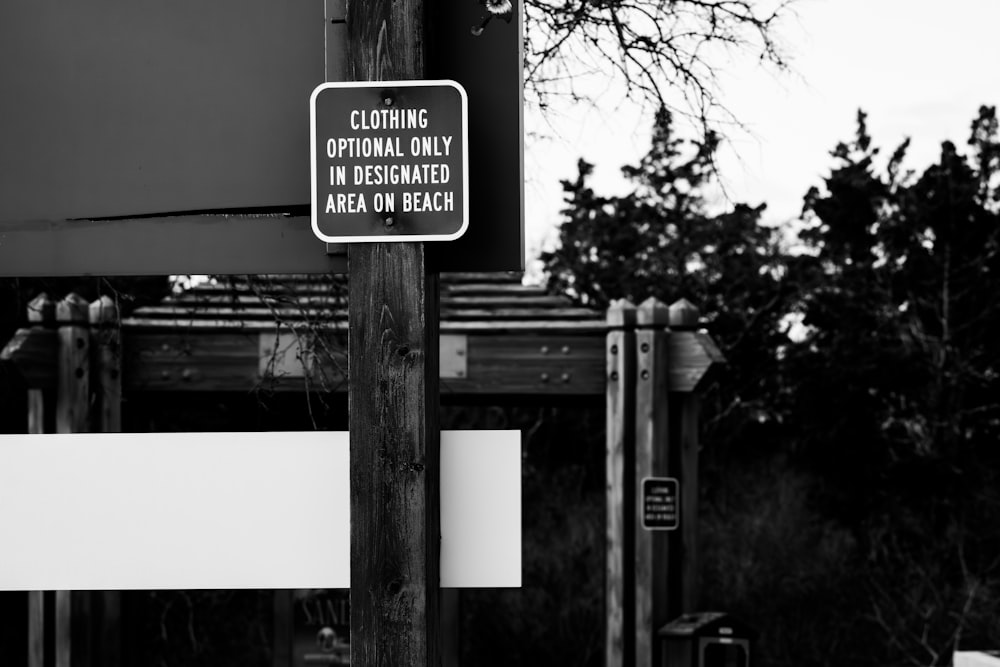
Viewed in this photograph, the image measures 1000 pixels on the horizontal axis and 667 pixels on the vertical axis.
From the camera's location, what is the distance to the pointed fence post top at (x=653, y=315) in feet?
23.5

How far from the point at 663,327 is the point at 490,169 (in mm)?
4442

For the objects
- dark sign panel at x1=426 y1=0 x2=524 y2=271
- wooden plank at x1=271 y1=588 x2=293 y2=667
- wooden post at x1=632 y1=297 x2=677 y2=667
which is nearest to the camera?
dark sign panel at x1=426 y1=0 x2=524 y2=271

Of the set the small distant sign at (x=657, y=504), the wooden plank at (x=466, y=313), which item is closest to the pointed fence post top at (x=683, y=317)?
the wooden plank at (x=466, y=313)

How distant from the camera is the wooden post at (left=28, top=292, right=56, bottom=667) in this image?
6863mm

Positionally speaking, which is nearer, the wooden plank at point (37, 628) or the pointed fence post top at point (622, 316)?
the wooden plank at point (37, 628)

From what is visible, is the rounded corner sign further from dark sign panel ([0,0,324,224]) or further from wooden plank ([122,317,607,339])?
wooden plank ([122,317,607,339])

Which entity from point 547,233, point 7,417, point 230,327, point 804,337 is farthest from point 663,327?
point 804,337

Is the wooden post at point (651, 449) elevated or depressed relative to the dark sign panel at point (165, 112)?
depressed

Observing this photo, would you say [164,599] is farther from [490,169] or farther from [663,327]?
[490,169]

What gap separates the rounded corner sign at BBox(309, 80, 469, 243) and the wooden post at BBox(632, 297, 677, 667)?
176 inches

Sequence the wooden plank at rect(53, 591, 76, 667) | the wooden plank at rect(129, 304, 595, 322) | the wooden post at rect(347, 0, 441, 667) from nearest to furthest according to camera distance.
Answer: the wooden post at rect(347, 0, 441, 667) < the wooden plank at rect(53, 591, 76, 667) < the wooden plank at rect(129, 304, 595, 322)

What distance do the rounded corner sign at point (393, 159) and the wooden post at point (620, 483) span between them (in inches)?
175

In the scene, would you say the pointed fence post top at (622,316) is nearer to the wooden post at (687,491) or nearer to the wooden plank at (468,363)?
the wooden plank at (468,363)

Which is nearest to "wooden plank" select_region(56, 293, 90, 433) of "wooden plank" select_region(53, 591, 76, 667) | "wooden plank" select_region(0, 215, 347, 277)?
"wooden plank" select_region(53, 591, 76, 667)
